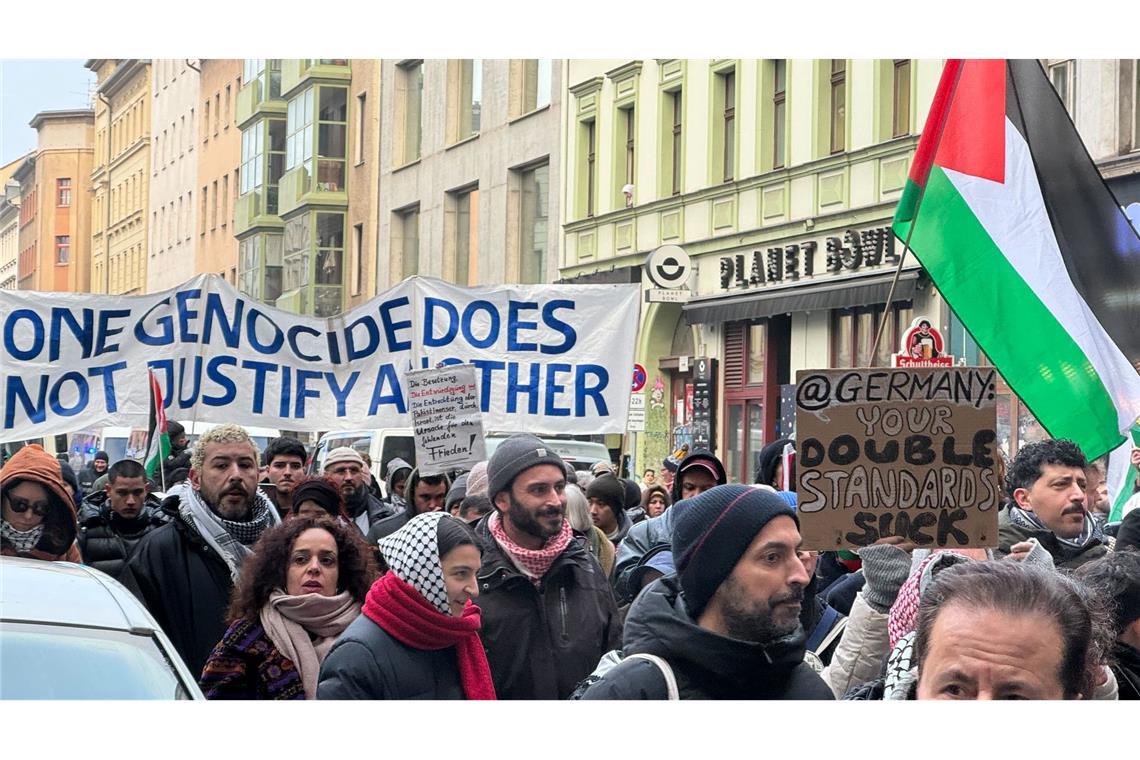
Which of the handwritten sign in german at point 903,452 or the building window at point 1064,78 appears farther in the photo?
the building window at point 1064,78

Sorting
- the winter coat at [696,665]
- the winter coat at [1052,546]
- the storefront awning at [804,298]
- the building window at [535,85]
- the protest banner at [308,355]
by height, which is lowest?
the winter coat at [696,665]

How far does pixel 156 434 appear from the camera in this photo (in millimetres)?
12156

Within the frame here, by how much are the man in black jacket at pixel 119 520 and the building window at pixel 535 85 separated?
28.7 m

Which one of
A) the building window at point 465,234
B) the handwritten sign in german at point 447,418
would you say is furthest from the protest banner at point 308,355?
the building window at point 465,234

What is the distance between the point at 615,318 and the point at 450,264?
3167 cm

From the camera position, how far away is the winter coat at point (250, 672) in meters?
5.18

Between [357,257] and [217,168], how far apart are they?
782 inches

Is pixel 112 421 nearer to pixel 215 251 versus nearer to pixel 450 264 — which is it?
pixel 450 264

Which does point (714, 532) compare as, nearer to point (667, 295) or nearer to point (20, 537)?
point (20, 537)

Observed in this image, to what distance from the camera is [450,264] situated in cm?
4234

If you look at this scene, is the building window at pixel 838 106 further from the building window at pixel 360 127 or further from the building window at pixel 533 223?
the building window at pixel 360 127

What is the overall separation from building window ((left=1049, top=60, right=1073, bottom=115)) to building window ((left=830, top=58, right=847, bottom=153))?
17.7 feet

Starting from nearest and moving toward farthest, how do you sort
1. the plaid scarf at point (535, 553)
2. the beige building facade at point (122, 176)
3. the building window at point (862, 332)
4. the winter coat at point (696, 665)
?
the winter coat at point (696, 665) < the plaid scarf at point (535, 553) < the building window at point (862, 332) < the beige building facade at point (122, 176)

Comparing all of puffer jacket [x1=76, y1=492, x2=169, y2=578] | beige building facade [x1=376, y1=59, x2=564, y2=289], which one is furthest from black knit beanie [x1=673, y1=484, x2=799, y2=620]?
beige building facade [x1=376, y1=59, x2=564, y2=289]
